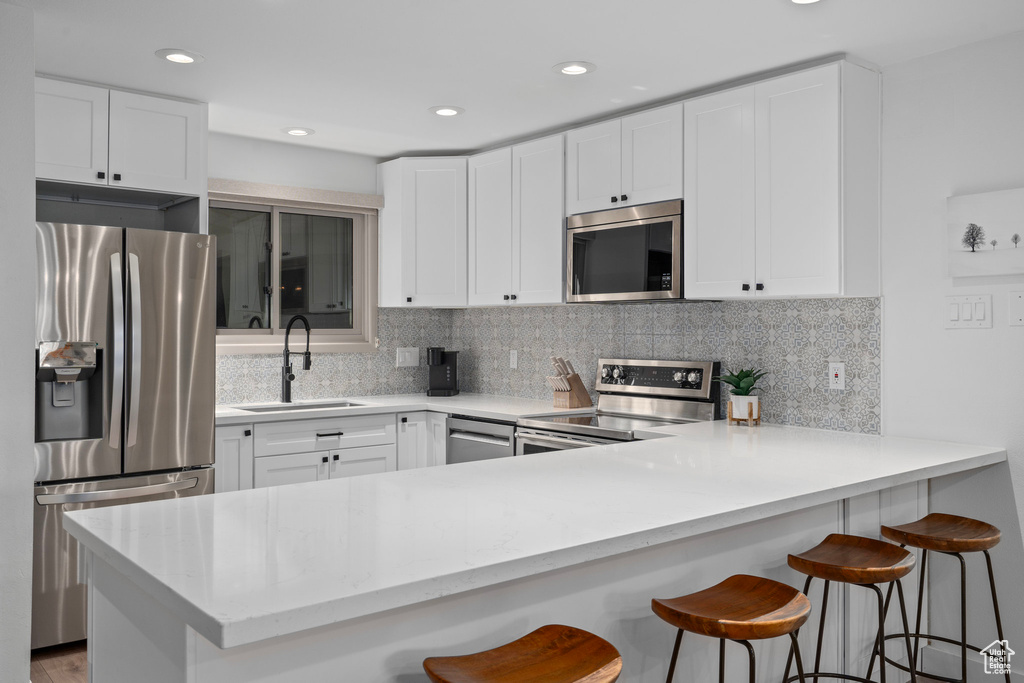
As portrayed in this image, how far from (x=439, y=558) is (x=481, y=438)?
257cm

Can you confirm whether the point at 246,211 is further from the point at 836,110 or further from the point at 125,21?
the point at 836,110

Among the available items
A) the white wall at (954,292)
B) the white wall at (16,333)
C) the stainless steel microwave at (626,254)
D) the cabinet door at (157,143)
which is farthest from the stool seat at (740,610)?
the cabinet door at (157,143)

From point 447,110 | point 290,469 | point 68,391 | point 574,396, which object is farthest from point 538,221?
point 68,391

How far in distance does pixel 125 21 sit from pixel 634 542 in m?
2.42

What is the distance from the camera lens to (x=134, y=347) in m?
3.18

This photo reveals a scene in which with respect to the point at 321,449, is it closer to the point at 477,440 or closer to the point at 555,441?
the point at 477,440

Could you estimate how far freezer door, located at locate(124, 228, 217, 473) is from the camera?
3.20 meters

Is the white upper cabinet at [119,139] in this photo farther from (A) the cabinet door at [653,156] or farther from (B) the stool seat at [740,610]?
(B) the stool seat at [740,610]

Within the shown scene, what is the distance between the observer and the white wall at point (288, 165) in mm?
4242

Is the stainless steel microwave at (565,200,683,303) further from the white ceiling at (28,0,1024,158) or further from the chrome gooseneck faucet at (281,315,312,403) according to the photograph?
the chrome gooseneck faucet at (281,315,312,403)

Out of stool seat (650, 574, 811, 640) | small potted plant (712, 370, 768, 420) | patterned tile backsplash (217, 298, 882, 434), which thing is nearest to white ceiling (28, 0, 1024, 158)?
patterned tile backsplash (217, 298, 882, 434)

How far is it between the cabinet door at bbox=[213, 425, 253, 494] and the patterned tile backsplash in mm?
623

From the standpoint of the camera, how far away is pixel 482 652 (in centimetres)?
158

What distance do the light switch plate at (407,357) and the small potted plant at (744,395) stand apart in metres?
2.21
